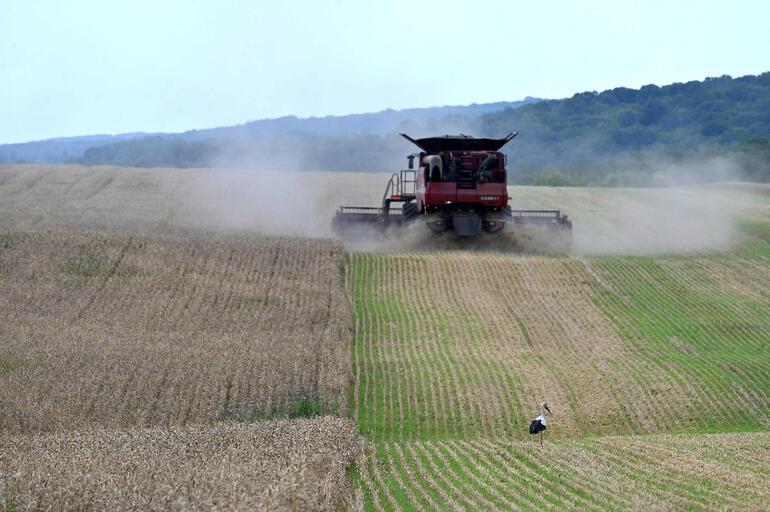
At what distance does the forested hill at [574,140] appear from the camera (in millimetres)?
88750

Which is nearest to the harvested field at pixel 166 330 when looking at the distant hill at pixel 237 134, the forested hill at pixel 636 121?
the distant hill at pixel 237 134

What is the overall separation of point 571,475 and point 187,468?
17.8ft

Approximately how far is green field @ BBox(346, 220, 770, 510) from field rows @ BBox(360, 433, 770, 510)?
0.15 ft

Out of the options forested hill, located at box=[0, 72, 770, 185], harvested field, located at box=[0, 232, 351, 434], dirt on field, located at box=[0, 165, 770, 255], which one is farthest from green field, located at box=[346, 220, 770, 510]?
forested hill, located at box=[0, 72, 770, 185]

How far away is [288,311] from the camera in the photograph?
1024 inches

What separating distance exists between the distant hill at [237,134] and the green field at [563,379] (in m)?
52.6

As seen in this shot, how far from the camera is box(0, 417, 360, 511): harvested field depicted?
393 inches

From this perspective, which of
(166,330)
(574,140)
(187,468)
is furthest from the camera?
(574,140)

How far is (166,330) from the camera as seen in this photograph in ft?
77.4

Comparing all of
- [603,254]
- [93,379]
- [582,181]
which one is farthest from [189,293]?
[582,181]

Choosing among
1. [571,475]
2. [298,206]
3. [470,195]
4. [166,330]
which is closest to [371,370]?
[166,330]

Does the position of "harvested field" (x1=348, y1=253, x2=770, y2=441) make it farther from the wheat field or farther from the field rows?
the field rows

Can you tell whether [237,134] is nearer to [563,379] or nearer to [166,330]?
[166,330]

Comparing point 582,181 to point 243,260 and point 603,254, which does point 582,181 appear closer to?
point 603,254
